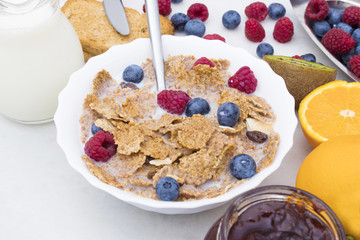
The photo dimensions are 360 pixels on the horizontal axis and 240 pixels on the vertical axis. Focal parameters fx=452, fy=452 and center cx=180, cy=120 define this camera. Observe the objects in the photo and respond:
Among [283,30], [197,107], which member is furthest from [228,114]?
[283,30]

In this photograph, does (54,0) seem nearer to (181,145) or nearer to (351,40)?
(181,145)

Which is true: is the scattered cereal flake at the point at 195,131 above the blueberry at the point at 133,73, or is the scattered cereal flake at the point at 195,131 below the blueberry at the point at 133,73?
below

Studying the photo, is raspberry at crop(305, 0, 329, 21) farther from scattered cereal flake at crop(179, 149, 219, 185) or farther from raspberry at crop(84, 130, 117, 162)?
raspberry at crop(84, 130, 117, 162)

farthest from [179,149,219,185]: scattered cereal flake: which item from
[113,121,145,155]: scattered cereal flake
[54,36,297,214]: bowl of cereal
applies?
[113,121,145,155]: scattered cereal flake

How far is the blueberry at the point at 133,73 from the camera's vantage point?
1251 mm

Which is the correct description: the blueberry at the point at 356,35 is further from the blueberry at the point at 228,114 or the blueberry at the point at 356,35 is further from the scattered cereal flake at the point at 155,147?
the scattered cereal flake at the point at 155,147

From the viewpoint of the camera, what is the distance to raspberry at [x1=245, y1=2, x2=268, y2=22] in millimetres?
1597

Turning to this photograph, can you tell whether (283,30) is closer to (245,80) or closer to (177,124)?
(245,80)

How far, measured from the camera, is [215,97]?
1.23 m

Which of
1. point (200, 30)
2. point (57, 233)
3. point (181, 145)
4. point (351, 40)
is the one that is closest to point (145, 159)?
point (181, 145)

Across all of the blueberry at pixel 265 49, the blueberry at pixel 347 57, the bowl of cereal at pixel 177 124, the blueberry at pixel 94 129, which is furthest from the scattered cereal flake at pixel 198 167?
the blueberry at pixel 347 57

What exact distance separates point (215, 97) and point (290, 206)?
0.49 m

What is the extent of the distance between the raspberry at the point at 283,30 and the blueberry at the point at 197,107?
0.51 meters

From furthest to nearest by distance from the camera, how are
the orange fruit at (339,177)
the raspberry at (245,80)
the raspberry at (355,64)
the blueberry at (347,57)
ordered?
the blueberry at (347,57)
the raspberry at (355,64)
the raspberry at (245,80)
the orange fruit at (339,177)
